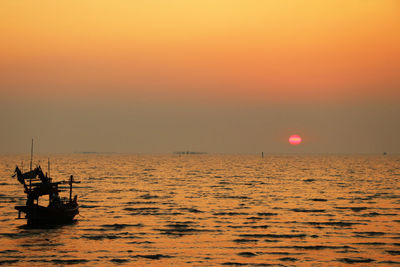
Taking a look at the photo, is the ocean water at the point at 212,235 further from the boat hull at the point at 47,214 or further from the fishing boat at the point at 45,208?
the fishing boat at the point at 45,208

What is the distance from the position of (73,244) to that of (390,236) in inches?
1118

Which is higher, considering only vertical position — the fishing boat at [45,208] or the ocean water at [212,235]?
the fishing boat at [45,208]

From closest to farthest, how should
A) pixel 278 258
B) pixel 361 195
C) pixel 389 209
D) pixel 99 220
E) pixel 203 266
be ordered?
1. pixel 203 266
2. pixel 278 258
3. pixel 99 220
4. pixel 389 209
5. pixel 361 195

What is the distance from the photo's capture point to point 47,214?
5081 cm

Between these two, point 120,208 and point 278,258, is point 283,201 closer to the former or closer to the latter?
point 120,208

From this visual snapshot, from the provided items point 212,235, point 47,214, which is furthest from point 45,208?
point 212,235

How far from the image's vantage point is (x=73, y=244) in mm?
41312

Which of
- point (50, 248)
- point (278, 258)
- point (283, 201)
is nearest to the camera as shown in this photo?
point (278, 258)

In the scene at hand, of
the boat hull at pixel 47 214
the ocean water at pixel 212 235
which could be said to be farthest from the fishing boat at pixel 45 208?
the ocean water at pixel 212 235

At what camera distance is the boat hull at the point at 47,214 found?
5003cm

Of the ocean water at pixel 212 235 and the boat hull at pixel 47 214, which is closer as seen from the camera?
the ocean water at pixel 212 235

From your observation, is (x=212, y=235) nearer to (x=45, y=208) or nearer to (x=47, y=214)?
(x=47, y=214)

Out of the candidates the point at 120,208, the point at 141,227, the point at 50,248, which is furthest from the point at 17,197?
the point at 50,248

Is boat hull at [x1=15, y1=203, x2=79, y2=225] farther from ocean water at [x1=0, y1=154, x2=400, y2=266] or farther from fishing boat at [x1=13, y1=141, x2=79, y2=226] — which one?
ocean water at [x1=0, y1=154, x2=400, y2=266]
